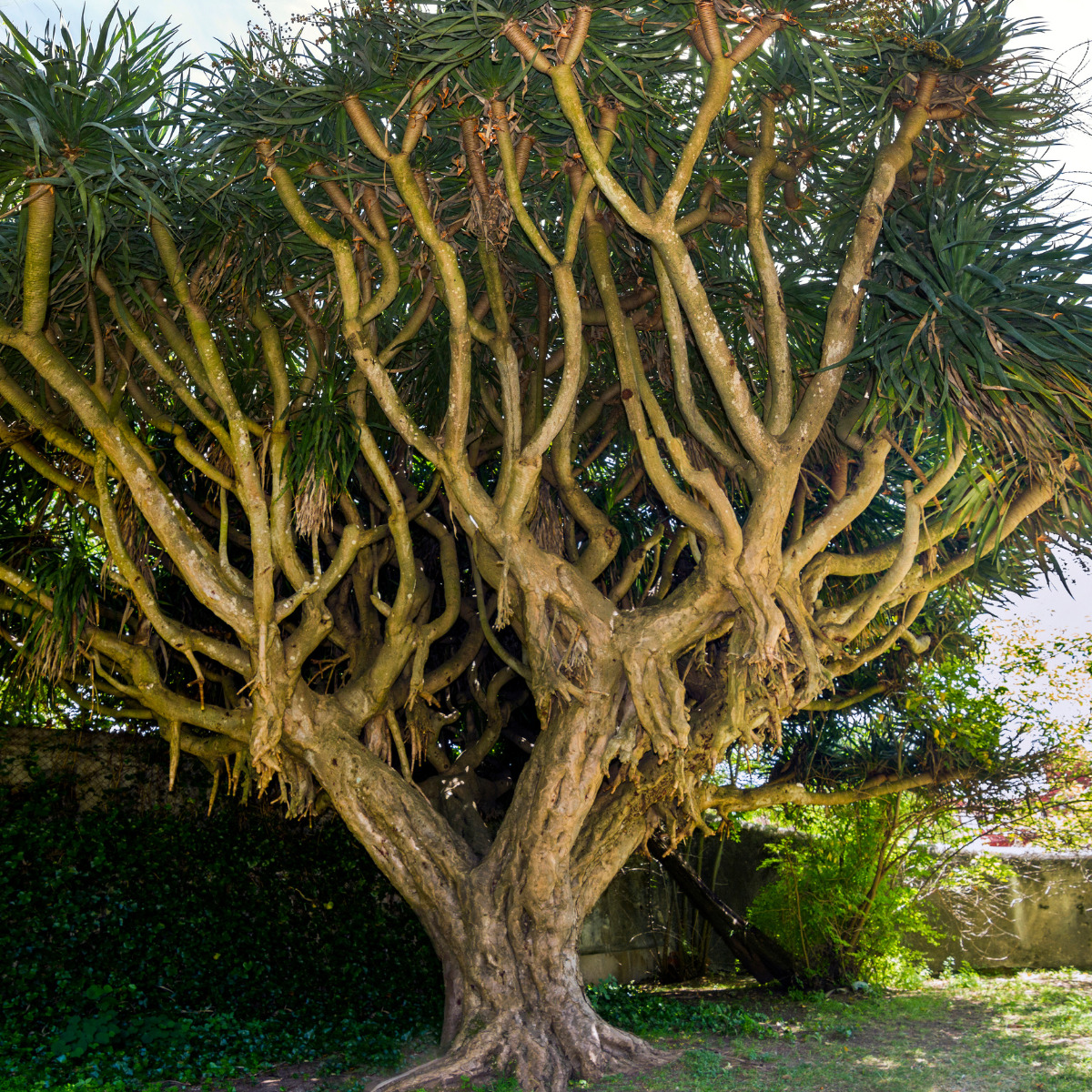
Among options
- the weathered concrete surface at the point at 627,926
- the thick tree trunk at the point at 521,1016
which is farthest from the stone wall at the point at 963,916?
the thick tree trunk at the point at 521,1016

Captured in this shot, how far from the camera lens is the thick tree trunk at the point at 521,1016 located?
4.31 meters

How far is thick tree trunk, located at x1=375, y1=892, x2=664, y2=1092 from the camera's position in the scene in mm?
4312

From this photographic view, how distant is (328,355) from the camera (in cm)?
521

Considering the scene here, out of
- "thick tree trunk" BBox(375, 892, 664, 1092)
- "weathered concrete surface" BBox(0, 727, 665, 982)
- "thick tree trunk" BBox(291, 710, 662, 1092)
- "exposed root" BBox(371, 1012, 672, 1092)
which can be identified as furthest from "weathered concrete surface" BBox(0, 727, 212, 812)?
"exposed root" BBox(371, 1012, 672, 1092)

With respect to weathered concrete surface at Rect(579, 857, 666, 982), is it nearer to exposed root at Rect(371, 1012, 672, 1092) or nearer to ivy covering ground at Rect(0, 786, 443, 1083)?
ivy covering ground at Rect(0, 786, 443, 1083)

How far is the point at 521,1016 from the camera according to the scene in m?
4.51

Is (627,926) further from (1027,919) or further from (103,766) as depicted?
(103,766)

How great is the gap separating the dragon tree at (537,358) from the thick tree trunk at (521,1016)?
0.06 feet

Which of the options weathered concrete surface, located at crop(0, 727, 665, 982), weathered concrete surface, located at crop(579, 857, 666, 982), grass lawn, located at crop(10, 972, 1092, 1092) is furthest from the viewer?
weathered concrete surface, located at crop(579, 857, 666, 982)

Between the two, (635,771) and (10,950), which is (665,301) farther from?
(10,950)

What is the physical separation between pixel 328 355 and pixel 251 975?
159 inches

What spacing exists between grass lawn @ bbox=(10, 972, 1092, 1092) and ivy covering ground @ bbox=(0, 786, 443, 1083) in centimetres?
49

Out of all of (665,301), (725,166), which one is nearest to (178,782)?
(665,301)

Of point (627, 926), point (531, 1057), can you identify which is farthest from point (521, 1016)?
point (627, 926)
